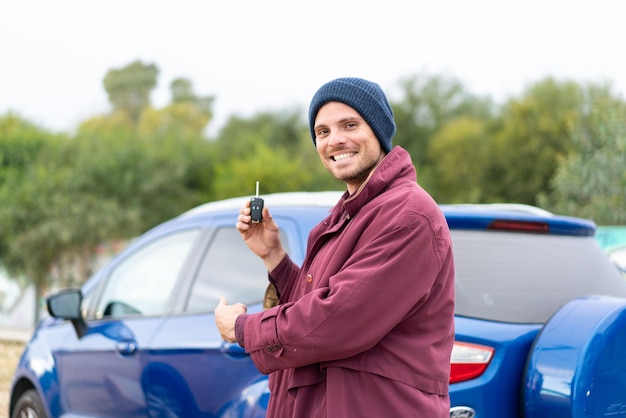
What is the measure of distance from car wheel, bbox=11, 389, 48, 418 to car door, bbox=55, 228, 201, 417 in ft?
1.03

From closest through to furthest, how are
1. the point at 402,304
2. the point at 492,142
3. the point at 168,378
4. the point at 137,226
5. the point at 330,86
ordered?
the point at 402,304, the point at 330,86, the point at 168,378, the point at 137,226, the point at 492,142

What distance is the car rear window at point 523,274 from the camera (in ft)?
10.4

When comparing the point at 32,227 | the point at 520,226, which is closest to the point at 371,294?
the point at 520,226

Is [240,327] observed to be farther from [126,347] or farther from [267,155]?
[267,155]

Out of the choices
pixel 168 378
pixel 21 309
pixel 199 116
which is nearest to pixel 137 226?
pixel 21 309

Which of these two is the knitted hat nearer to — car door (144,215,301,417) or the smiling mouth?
the smiling mouth

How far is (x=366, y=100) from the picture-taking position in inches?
96.7

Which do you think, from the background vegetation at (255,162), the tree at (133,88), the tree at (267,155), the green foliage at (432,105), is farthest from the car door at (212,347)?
the tree at (133,88)

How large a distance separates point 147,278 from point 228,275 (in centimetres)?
82

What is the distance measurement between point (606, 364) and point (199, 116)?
7039cm

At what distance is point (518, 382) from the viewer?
2.98 meters

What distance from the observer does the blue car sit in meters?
2.88

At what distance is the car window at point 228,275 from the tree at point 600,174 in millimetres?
17271

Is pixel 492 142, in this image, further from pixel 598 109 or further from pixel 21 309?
pixel 21 309
